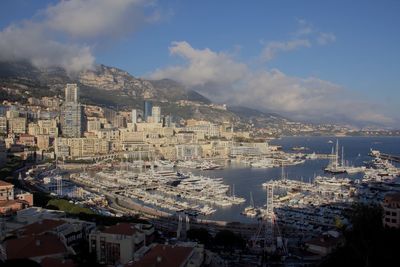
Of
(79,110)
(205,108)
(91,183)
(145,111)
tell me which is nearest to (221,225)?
(91,183)

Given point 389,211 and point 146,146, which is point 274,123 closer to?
point 146,146

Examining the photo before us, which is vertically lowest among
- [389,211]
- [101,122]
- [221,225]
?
[221,225]

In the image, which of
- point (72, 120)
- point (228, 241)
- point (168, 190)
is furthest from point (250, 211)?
point (72, 120)

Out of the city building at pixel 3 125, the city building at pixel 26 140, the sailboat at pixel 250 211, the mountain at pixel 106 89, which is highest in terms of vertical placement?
the mountain at pixel 106 89

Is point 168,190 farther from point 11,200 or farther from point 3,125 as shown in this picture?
point 3,125

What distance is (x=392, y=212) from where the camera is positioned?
1091 cm

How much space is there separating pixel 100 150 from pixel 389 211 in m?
32.2

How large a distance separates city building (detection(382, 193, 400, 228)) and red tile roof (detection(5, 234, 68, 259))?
7960 millimetres

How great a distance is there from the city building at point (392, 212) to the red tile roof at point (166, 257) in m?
5.70

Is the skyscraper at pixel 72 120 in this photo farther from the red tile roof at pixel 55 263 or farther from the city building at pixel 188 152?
the red tile roof at pixel 55 263

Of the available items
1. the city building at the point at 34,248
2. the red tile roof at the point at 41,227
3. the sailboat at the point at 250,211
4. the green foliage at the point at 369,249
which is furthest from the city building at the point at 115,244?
the sailboat at the point at 250,211

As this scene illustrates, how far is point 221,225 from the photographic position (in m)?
14.6

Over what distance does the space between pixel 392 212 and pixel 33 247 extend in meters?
8.59

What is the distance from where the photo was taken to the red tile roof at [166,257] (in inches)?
289
